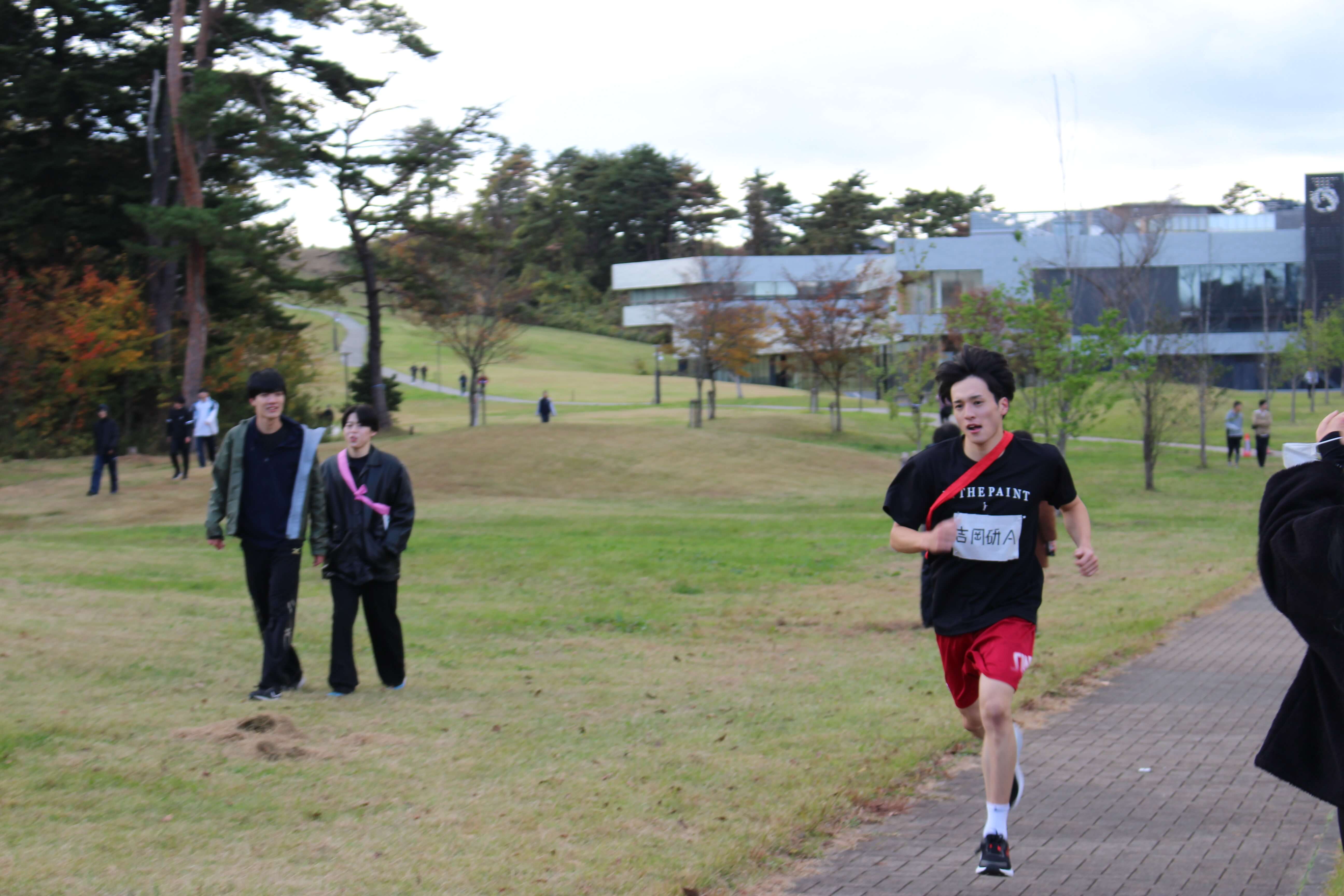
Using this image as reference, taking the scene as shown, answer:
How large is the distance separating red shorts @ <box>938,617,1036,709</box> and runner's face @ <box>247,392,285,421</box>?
417 centimetres

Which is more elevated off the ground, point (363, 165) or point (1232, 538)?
point (363, 165)

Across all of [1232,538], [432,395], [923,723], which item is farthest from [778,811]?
[432,395]

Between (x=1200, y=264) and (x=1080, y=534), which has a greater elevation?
(x=1200, y=264)

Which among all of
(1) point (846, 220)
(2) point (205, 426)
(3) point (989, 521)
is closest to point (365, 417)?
(3) point (989, 521)

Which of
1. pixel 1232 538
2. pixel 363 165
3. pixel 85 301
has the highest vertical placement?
pixel 363 165

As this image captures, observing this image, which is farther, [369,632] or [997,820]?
[369,632]

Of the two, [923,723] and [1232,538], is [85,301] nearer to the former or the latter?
[1232,538]

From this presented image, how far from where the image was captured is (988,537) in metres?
4.77

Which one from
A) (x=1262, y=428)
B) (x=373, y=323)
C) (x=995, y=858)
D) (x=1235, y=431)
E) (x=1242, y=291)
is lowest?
(x=995, y=858)

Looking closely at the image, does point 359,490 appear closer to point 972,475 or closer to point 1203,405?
point 972,475

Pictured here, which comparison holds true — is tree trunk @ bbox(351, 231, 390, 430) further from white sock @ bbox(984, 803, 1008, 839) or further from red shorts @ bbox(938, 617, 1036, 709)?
white sock @ bbox(984, 803, 1008, 839)

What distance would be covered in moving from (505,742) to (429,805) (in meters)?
1.26

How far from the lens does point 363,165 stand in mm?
39000

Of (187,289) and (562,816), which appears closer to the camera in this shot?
(562,816)
